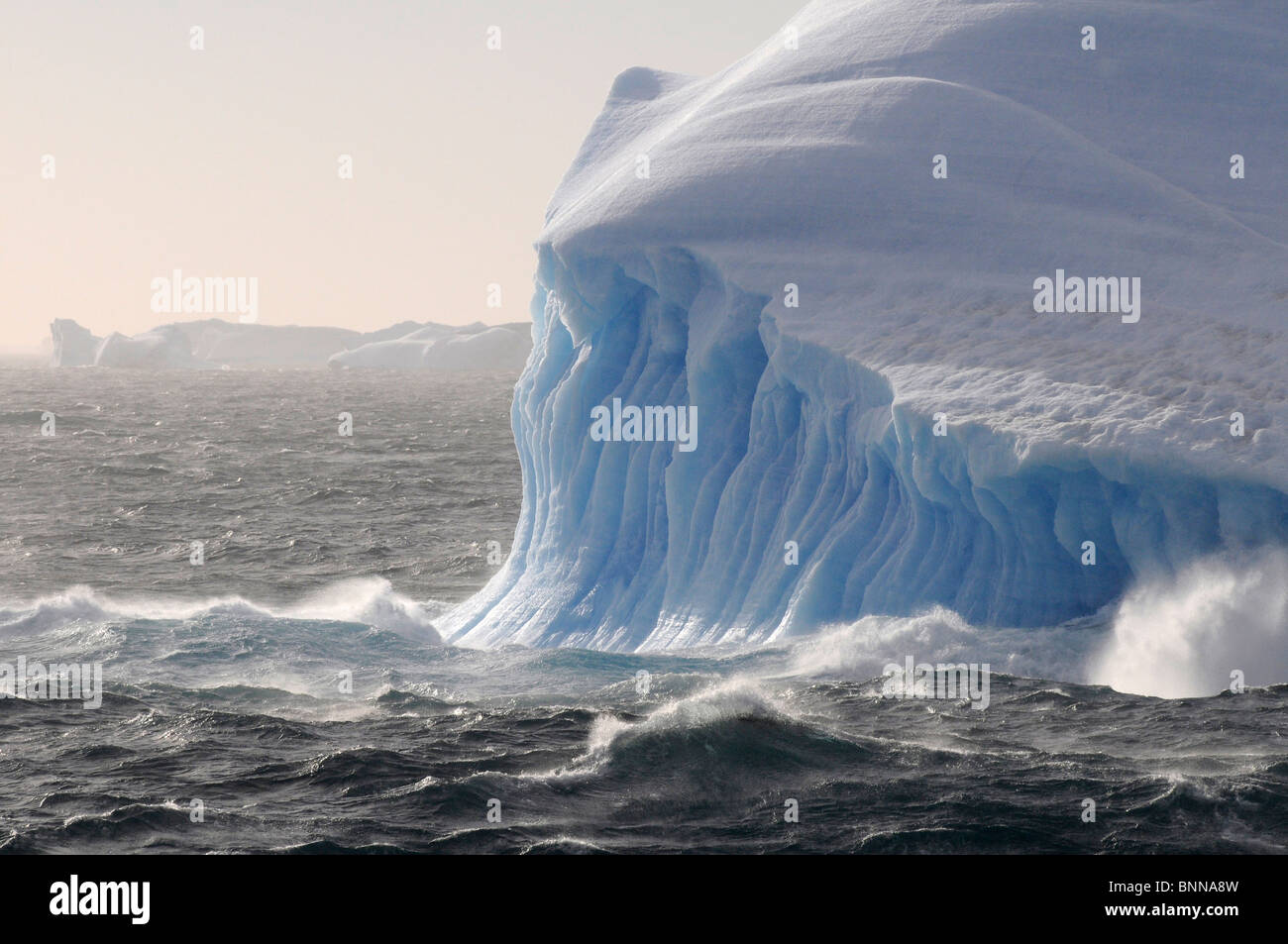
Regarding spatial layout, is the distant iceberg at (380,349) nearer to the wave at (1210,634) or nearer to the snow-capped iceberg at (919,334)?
the snow-capped iceberg at (919,334)

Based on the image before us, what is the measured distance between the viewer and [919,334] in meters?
17.4

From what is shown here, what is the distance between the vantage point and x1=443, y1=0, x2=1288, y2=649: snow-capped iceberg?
15.7 metres

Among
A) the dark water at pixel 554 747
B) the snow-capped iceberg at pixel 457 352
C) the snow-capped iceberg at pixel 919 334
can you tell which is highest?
the snow-capped iceberg at pixel 457 352

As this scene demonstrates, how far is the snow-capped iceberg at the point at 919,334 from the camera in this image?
51.5ft

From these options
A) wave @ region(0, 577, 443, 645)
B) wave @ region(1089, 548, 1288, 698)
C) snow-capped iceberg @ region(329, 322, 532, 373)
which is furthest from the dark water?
snow-capped iceberg @ region(329, 322, 532, 373)

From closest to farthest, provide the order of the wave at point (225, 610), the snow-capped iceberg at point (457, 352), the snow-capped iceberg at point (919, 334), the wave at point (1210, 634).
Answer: the wave at point (1210, 634) < the snow-capped iceberg at point (919, 334) < the wave at point (225, 610) < the snow-capped iceberg at point (457, 352)

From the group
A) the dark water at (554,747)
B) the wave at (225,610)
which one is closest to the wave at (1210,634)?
the dark water at (554,747)

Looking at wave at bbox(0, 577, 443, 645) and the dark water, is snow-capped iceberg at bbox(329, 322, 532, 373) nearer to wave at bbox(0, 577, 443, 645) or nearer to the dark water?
wave at bbox(0, 577, 443, 645)

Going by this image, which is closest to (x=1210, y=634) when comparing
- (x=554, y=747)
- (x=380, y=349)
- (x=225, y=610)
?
(x=554, y=747)

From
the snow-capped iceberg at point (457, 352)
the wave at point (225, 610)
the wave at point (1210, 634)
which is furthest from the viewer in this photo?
the snow-capped iceberg at point (457, 352)

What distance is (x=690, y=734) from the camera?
13453mm

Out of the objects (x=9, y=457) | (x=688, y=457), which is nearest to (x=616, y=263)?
(x=688, y=457)

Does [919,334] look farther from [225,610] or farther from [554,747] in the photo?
[225,610]
